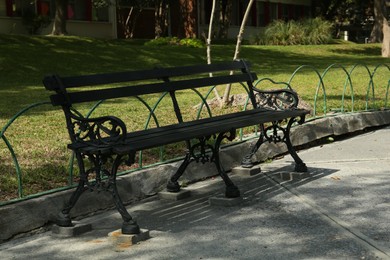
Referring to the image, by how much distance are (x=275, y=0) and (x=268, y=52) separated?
2252 centimetres

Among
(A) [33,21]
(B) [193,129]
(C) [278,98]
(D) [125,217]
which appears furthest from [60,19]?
(D) [125,217]

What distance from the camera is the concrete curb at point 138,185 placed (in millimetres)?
5746

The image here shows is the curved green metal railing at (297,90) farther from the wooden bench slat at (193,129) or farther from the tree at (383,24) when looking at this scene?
the tree at (383,24)

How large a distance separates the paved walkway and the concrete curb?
0.36 feet

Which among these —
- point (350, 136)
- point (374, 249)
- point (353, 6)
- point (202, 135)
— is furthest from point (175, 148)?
point (353, 6)

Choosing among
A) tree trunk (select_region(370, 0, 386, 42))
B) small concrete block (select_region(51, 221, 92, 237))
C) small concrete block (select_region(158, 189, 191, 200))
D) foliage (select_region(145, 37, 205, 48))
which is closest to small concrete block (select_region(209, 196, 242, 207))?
small concrete block (select_region(158, 189, 191, 200))

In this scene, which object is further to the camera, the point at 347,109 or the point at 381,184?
the point at 347,109

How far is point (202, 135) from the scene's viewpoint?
249 inches

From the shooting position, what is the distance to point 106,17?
38.4 meters

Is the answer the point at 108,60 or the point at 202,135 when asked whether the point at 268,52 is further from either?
the point at 202,135

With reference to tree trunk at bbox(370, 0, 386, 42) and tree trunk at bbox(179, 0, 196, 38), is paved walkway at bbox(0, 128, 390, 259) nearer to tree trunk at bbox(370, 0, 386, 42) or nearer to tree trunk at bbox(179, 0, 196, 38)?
tree trunk at bbox(179, 0, 196, 38)

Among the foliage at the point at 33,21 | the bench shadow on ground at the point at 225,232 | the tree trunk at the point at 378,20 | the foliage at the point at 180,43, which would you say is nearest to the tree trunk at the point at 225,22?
the tree trunk at the point at 378,20

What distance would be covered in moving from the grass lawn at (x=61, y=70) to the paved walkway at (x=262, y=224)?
1127 millimetres

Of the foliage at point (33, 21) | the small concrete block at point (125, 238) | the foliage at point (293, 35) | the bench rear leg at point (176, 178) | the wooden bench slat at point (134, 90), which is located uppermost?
the foliage at point (33, 21)
